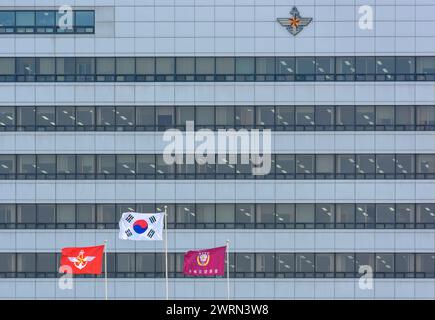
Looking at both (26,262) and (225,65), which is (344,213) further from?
(26,262)

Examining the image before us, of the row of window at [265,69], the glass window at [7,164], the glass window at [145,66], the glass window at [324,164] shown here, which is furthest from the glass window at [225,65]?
the glass window at [7,164]

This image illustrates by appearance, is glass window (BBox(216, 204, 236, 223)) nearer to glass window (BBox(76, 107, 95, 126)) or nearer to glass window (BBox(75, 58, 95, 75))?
glass window (BBox(76, 107, 95, 126))

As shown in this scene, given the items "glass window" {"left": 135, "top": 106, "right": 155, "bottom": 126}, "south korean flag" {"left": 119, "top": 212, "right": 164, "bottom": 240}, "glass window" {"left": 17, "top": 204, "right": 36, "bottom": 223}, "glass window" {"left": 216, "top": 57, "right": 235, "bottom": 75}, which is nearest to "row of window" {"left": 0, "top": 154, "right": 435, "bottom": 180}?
"glass window" {"left": 17, "top": 204, "right": 36, "bottom": 223}

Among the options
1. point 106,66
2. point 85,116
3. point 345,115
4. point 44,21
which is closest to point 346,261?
point 345,115

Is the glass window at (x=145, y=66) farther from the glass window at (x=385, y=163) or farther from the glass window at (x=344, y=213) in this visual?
the glass window at (x=385, y=163)
